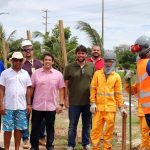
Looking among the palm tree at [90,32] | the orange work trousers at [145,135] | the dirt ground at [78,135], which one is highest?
the palm tree at [90,32]

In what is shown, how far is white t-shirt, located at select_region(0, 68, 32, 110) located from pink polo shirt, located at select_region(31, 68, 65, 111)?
0.87 ft

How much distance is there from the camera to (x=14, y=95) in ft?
22.3

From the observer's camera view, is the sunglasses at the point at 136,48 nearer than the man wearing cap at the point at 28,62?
Yes

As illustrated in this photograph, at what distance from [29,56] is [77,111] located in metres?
1.32

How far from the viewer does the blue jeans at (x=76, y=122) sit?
291 inches

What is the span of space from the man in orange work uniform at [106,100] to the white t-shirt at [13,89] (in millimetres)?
1121

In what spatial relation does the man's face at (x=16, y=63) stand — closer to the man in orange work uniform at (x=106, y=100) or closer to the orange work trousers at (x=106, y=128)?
the man in orange work uniform at (x=106, y=100)

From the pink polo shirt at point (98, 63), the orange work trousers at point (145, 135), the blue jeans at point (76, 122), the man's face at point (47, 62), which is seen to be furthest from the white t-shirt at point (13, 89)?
the orange work trousers at point (145, 135)

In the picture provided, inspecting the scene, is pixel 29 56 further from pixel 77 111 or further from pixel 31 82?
pixel 77 111

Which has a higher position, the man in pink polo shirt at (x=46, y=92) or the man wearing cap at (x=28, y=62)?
the man wearing cap at (x=28, y=62)

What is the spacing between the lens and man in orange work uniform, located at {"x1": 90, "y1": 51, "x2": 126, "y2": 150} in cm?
676

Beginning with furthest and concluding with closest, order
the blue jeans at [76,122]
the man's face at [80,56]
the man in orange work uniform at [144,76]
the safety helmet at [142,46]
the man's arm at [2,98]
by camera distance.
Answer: the blue jeans at [76,122] < the man's face at [80,56] < the man's arm at [2,98] < the safety helmet at [142,46] < the man in orange work uniform at [144,76]

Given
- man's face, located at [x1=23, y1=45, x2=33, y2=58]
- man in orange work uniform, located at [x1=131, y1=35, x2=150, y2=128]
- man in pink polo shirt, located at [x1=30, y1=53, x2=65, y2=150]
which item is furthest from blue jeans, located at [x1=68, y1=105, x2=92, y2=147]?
man in orange work uniform, located at [x1=131, y1=35, x2=150, y2=128]

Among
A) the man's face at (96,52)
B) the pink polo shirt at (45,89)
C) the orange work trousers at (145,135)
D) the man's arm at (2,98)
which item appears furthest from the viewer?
the man's face at (96,52)
